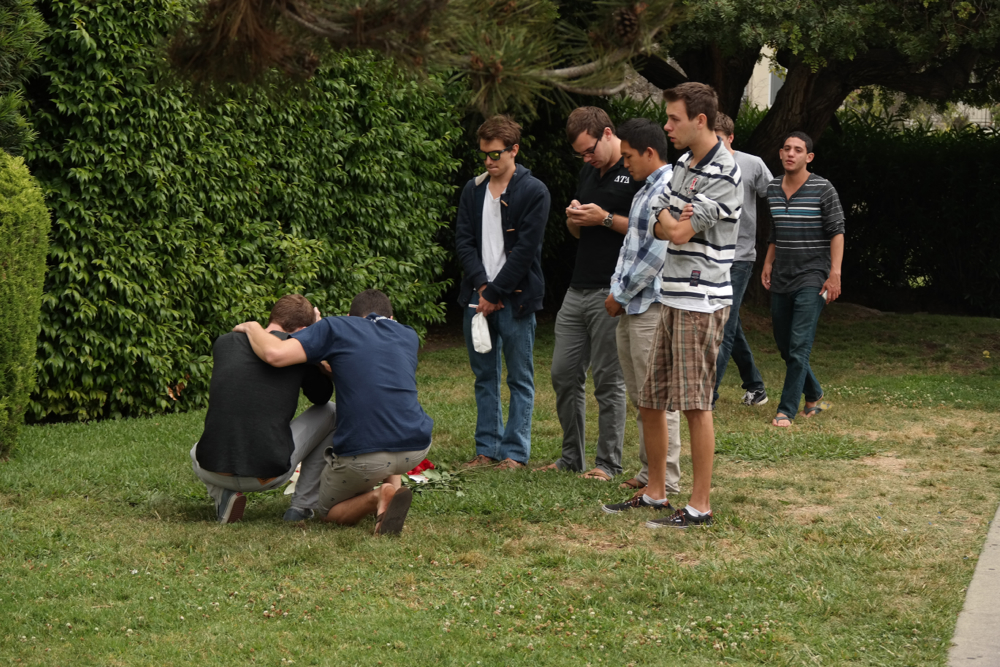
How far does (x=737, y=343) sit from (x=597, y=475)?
3.16 meters

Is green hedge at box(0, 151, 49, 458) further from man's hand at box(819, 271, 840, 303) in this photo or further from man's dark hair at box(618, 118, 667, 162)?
Result: man's hand at box(819, 271, 840, 303)

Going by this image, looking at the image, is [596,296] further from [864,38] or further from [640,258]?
[864,38]

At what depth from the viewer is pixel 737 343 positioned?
9.29 metres

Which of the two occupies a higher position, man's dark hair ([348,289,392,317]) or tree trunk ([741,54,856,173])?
tree trunk ([741,54,856,173])

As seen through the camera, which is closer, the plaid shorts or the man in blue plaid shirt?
the plaid shorts

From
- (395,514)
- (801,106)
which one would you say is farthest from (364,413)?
(801,106)

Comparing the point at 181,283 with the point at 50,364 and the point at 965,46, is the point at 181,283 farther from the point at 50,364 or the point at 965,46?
the point at 965,46

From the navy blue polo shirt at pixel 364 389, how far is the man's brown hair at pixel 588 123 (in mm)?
1875

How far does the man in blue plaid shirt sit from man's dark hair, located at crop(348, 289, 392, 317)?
1250 millimetres

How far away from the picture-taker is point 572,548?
519 cm

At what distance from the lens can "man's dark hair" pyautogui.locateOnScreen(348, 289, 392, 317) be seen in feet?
18.6

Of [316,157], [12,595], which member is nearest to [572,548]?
[12,595]

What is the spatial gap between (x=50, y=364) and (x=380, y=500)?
141 inches

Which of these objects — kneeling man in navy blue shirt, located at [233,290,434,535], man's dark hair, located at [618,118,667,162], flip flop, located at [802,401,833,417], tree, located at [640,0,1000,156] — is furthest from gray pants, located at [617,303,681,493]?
tree, located at [640,0,1000,156]
